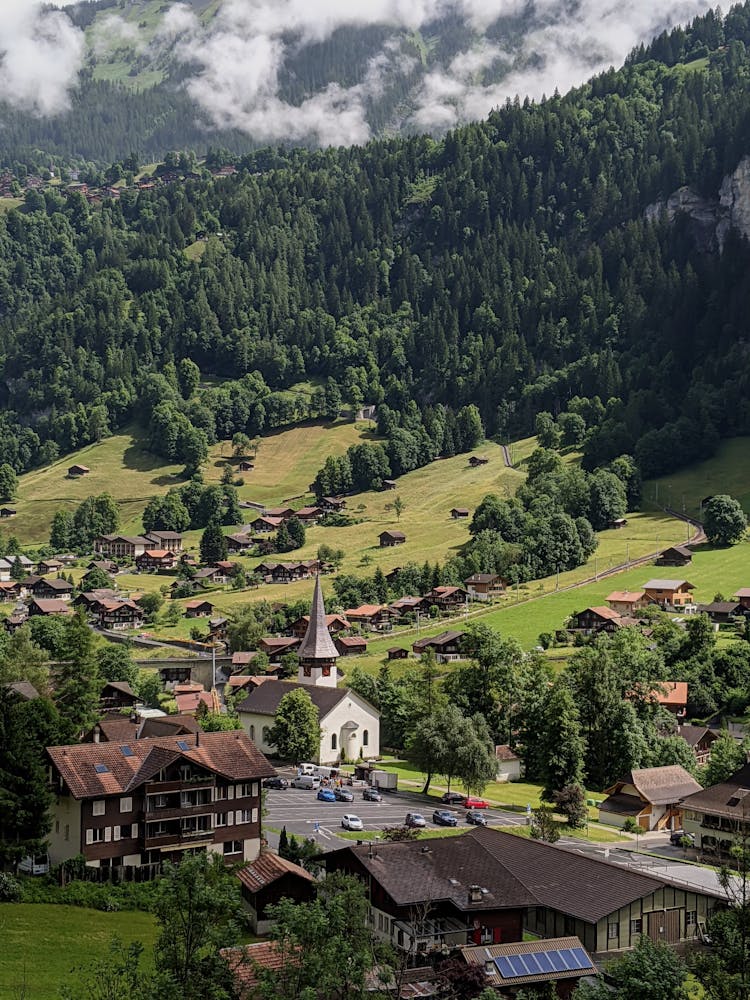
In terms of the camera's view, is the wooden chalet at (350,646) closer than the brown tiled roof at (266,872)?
No

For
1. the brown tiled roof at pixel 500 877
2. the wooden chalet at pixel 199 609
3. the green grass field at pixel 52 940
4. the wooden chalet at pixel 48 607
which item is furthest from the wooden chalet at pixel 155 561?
the green grass field at pixel 52 940

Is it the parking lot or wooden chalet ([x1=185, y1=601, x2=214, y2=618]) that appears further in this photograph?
wooden chalet ([x1=185, y1=601, x2=214, y2=618])

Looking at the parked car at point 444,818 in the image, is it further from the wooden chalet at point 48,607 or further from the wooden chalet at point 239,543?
the wooden chalet at point 239,543

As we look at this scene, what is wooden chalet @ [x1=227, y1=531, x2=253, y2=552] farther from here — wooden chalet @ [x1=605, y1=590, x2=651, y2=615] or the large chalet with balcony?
the large chalet with balcony

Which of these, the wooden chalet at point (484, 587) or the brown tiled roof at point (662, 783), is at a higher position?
the wooden chalet at point (484, 587)

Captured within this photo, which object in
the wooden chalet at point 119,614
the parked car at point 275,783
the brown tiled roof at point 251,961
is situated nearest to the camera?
the brown tiled roof at point 251,961

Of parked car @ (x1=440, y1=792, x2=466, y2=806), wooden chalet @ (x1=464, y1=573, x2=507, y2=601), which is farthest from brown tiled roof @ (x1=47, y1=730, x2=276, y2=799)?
wooden chalet @ (x1=464, y1=573, x2=507, y2=601)

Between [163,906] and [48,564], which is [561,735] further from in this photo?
[48,564]
